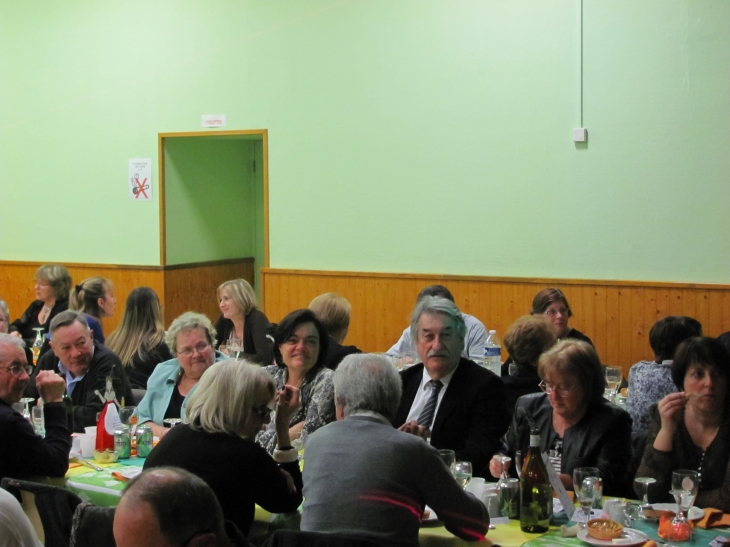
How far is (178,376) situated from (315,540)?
2437mm

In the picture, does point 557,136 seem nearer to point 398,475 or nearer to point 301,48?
point 301,48

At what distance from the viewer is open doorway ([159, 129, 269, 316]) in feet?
33.6

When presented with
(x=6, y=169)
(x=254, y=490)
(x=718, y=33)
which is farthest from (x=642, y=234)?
(x=6, y=169)

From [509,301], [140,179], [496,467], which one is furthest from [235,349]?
[140,179]

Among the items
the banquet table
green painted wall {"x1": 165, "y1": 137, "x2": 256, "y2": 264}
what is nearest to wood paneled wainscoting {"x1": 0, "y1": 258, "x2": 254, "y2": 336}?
green painted wall {"x1": 165, "y1": 137, "x2": 256, "y2": 264}

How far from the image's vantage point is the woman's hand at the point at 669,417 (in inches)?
134

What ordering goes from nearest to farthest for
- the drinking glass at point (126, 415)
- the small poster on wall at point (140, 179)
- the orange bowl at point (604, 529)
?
the orange bowl at point (604, 529) < the drinking glass at point (126, 415) < the small poster on wall at point (140, 179)

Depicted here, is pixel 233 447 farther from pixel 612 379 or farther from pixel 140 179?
pixel 140 179

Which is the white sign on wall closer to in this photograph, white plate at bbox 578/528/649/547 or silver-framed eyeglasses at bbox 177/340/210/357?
silver-framed eyeglasses at bbox 177/340/210/357

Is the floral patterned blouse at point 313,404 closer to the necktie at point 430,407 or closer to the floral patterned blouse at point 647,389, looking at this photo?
the necktie at point 430,407

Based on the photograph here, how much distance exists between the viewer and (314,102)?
9328 mm

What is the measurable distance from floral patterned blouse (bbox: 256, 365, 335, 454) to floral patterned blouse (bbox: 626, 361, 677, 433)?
1.56 m

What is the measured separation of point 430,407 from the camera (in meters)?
3.99

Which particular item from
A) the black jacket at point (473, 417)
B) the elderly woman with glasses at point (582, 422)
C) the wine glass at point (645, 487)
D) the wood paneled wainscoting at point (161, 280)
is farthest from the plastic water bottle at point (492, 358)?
the wood paneled wainscoting at point (161, 280)
